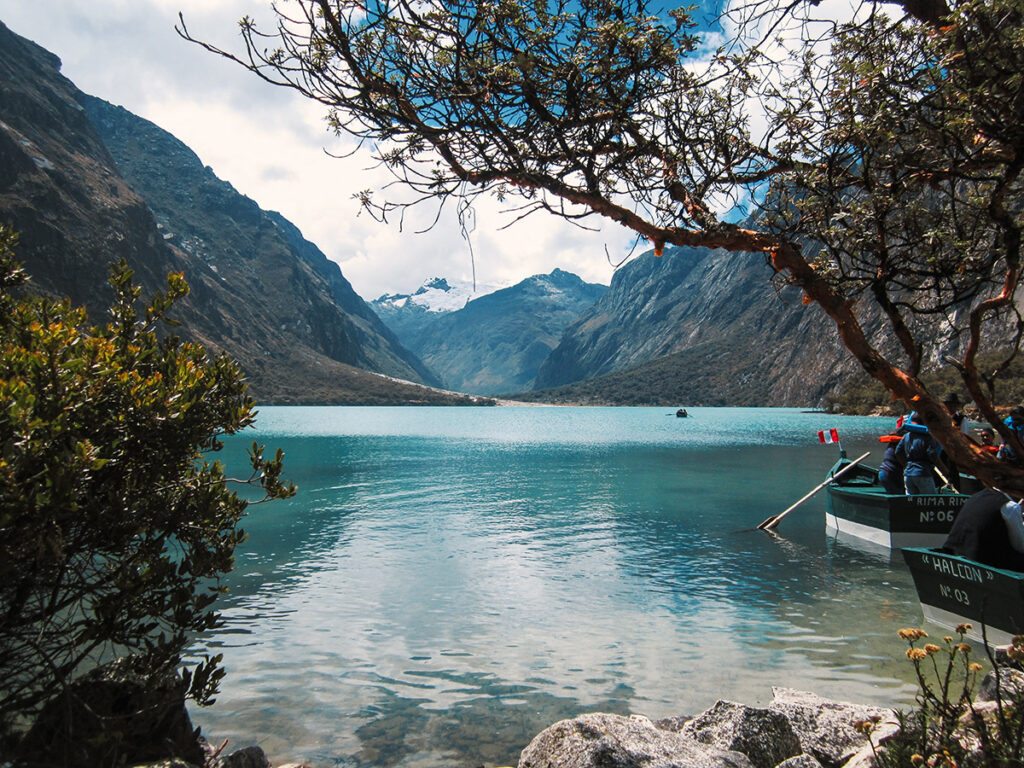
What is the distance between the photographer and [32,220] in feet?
402

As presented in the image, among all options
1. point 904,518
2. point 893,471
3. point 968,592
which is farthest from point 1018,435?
point 893,471

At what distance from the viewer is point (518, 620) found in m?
12.5

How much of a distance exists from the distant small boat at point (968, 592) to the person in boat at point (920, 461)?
22.5 ft

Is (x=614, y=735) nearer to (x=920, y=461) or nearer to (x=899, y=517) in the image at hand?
(x=920, y=461)

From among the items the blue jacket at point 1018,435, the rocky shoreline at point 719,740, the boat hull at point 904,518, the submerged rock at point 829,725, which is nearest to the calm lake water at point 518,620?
the boat hull at point 904,518

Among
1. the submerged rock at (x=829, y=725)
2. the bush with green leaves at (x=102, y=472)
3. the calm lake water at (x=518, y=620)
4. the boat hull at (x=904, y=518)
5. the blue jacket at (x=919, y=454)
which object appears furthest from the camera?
the boat hull at (x=904, y=518)

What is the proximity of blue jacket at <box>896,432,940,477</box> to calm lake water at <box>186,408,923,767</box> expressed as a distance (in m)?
2.56

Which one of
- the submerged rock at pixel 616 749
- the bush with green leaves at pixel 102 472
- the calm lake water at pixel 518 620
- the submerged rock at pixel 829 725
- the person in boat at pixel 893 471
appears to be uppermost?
the bush with green leaves at pixel 102 472

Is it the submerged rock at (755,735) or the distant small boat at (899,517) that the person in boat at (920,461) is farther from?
the submerged rock at (755,735)

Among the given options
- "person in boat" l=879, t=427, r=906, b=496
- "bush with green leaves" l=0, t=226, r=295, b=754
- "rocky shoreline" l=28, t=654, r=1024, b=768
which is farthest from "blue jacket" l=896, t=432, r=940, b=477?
"bush with green leaves" l=0, t=226, r=295, b=754

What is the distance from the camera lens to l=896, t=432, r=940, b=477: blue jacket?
16.2m

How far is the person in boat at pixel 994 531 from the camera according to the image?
8.55m

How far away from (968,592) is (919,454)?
832 cm

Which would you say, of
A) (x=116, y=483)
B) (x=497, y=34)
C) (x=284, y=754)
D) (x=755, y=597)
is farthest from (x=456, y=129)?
(x=755, y=597)
